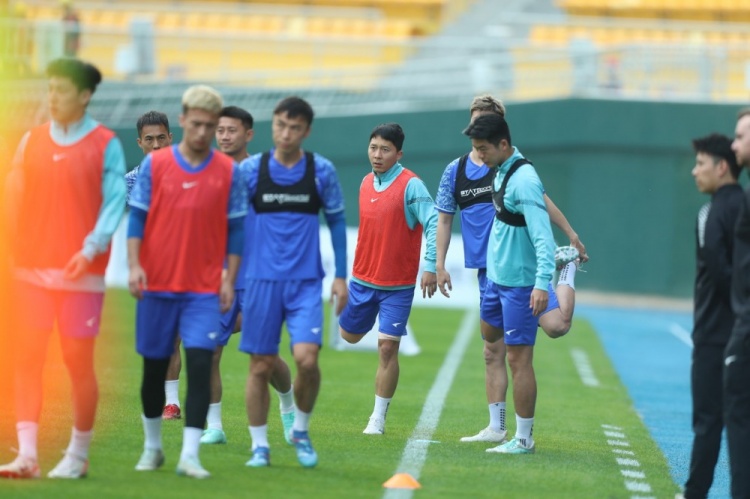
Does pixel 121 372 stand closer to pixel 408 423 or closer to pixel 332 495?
pixel 408 423

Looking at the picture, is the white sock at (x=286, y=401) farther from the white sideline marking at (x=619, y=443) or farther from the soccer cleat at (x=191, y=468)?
the white sideline marking at (x=619, y=443)

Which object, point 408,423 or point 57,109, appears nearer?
point 57,109

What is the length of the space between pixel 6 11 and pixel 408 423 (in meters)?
17.7

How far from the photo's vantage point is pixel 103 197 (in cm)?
710

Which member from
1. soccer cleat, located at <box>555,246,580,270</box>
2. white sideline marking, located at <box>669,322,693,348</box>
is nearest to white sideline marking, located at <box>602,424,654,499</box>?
soccer cleat, located at <box>555,246,580,270</box>

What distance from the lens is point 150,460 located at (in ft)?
24.0

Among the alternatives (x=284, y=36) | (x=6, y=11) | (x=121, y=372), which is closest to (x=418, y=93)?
(x=284, y=36)

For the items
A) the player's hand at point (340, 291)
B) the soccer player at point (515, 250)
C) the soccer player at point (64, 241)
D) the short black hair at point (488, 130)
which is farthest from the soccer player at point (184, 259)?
the soccer player at point (515, 250)

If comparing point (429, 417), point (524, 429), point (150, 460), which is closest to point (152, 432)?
point (150, 460)

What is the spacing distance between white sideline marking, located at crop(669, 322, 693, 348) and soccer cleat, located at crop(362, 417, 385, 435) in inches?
522

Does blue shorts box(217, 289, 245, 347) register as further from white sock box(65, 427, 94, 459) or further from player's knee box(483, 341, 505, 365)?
white sock box(65, 427, 94, 459)

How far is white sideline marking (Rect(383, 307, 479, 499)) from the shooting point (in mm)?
8031

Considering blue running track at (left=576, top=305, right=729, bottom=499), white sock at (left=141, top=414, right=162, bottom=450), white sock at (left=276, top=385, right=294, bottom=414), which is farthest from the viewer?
blue running track at (left=576, top=305, right=729, bottom=499)

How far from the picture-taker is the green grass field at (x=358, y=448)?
7059mm
